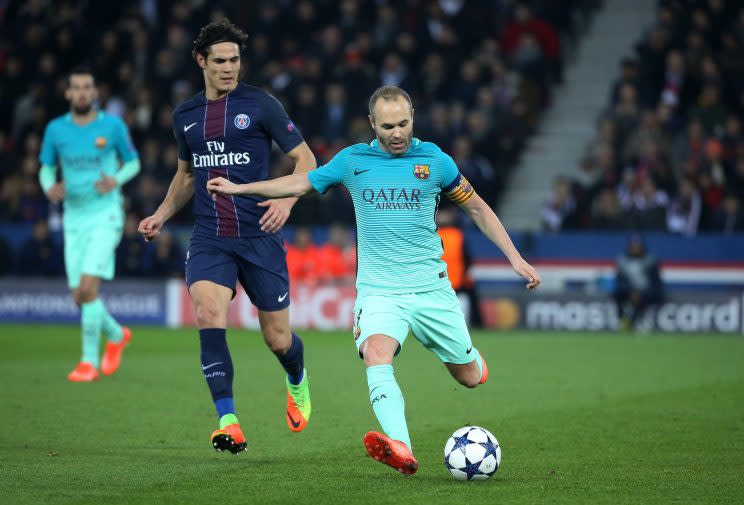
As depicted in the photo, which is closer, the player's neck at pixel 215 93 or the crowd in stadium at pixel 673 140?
the player's neck at pixel 215 93

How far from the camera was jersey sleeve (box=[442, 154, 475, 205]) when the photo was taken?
709 cm

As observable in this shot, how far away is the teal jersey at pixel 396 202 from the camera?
7.06 meters

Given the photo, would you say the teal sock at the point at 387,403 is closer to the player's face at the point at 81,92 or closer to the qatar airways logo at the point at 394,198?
the qatar airways logo at the point at 394,198

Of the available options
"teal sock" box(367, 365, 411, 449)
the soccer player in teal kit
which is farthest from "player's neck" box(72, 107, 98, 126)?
"teal sock" box(367, 365, 411, 449)

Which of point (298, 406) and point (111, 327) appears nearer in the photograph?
point (298, 406)

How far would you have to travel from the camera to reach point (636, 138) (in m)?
20.5

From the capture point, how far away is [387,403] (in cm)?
666

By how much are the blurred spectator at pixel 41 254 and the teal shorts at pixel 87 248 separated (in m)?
9.67

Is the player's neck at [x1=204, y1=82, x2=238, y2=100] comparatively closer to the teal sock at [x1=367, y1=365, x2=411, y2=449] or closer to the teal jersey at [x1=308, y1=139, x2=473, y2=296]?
the teal jersey at [x1=308, y1=139, x2=473, y2=296]

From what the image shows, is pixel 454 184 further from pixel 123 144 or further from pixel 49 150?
pixel 49 150

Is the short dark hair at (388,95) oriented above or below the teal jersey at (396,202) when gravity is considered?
above

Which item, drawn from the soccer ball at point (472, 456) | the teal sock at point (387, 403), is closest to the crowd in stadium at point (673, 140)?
the soccer ball at point (472, 456)

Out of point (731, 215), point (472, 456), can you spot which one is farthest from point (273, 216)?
point (731, 215)

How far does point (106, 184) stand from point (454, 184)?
5261 mm
